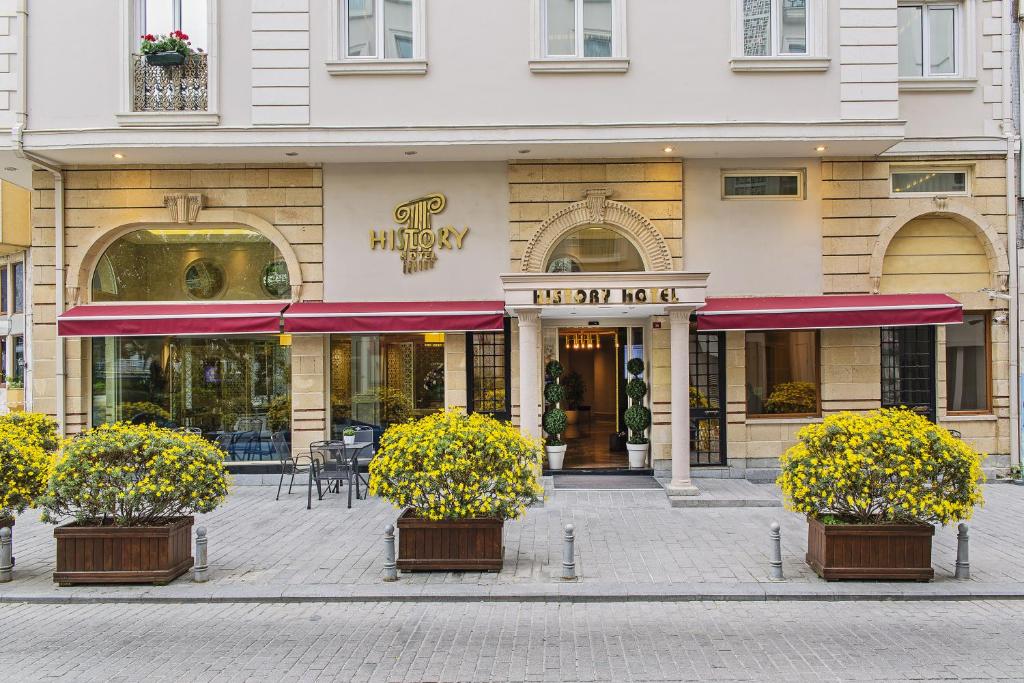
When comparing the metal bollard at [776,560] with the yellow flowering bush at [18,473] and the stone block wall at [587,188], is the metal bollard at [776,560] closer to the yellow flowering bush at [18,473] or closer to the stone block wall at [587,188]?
the stone block wall at [587,188]

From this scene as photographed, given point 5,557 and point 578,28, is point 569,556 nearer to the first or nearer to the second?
point 5,557

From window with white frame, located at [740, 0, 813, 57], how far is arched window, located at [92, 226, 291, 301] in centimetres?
1086

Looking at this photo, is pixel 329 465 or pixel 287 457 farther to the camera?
pixel 287 457

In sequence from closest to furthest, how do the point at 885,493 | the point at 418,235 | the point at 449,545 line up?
the point at 885,493 → the point at 449,545 → the point at 418,235

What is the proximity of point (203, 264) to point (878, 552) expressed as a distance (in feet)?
44.8

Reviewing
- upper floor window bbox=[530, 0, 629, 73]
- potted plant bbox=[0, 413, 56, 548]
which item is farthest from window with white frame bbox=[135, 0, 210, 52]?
potted plant bbox=[0, 413, 56, 548]

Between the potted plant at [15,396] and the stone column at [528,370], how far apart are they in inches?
463

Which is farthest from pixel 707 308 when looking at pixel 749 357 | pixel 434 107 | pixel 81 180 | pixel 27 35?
pixel 27 35

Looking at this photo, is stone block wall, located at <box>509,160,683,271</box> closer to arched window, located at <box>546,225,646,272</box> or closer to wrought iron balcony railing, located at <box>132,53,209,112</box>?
arched window, located at <box>546,225,646,272</box>

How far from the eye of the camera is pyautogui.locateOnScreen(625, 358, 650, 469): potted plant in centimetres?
1502

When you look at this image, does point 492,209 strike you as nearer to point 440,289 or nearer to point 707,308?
point 440,289

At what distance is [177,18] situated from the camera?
48.3 ft

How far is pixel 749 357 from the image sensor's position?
1503 centimetres

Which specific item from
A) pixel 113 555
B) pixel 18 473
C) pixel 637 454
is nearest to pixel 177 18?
pixel 18 473
